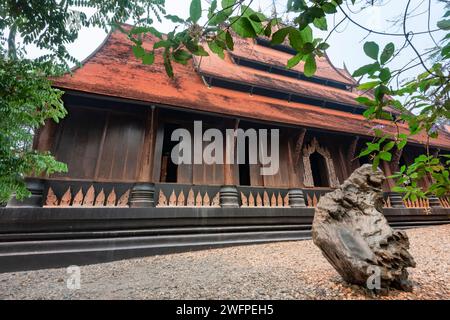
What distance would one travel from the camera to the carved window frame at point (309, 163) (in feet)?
25.1

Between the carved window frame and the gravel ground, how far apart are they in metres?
3.09

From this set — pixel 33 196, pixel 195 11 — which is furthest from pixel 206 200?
pixel 195 11

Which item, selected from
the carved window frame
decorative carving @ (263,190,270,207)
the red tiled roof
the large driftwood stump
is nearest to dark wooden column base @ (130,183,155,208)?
the red tiled roof

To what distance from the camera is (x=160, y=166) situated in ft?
19.4

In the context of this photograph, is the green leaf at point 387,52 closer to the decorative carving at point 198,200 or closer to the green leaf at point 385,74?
the green leaf at point 385,74

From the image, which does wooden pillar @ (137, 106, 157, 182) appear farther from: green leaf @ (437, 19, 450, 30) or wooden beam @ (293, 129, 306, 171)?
green leaf @ (437, 19, 450, 30)

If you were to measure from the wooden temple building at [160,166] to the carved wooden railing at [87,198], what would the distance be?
2 centimetres

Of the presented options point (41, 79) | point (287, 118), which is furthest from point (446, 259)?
point (41, 79)

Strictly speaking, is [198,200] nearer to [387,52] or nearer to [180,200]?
[180,200]

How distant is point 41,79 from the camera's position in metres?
2.56
